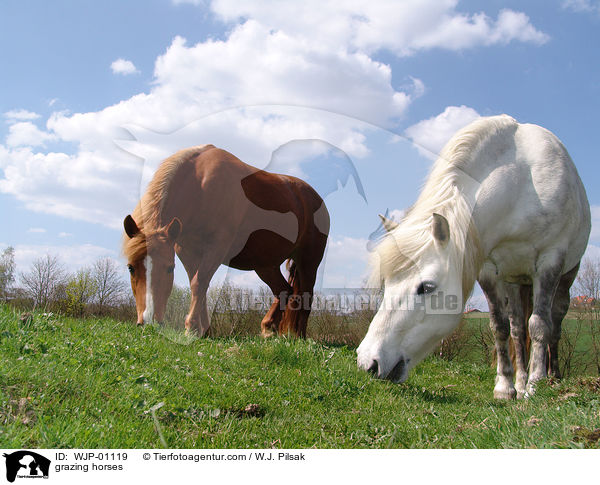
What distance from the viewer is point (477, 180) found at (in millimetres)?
4215

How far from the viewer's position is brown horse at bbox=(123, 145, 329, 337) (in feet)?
15.4

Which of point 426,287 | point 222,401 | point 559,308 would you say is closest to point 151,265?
point 222,401

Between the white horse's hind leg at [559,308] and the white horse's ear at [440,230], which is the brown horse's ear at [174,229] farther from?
the white horse's hind leg at [559,308]

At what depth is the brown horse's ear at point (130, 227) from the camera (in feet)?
15.9

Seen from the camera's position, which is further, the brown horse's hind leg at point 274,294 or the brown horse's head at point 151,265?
the brown horse's hind leg at point 274,294

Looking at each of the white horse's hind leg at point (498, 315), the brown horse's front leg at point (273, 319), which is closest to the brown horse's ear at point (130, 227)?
the brown horse's front leg at point (273, 319)

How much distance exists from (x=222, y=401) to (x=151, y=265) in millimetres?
2001

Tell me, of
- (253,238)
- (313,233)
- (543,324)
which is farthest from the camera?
(313,233)

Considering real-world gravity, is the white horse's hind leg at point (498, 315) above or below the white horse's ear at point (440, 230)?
below

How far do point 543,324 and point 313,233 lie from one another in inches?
145

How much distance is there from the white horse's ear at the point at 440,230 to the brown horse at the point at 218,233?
269 centimetres

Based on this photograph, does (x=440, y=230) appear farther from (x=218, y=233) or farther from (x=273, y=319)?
(x=273, y=319)
